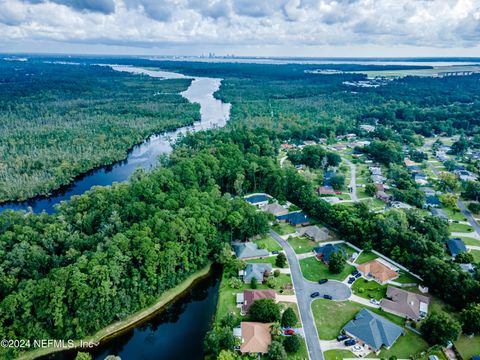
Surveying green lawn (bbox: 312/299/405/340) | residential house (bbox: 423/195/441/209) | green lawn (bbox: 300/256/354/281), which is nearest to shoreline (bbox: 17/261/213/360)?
green lawn (bbox: 300/256/354/281)

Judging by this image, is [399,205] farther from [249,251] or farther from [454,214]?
[249,251]

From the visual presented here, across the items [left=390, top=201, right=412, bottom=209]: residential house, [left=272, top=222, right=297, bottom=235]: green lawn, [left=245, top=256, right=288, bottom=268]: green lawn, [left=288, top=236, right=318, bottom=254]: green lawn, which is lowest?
[left=245, top=256, right=288, bottom=268]: green lawn

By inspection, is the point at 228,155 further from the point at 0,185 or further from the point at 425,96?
the point at 425,96

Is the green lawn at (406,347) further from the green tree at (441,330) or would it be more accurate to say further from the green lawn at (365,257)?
the green lawn at (365,257)

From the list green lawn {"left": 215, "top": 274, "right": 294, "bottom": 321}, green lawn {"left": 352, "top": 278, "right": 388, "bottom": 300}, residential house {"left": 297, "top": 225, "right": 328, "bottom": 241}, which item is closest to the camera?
green lawn {"left": 215, "top": 274, "right": 294, "bottom": 321}

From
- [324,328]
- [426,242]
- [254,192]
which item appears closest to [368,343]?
[324,328]

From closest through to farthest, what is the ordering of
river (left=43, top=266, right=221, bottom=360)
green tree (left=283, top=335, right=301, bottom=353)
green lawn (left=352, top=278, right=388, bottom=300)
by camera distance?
green tree (left=283, top=335, right=301, bottom=353) < river (left=43, top=266, right=221, bottom=360) < green lawn (left=352, top=278, right=388, bottom=300)

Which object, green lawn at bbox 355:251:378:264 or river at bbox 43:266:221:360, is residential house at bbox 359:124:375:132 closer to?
green lawn at bbox 355:251:378:264
